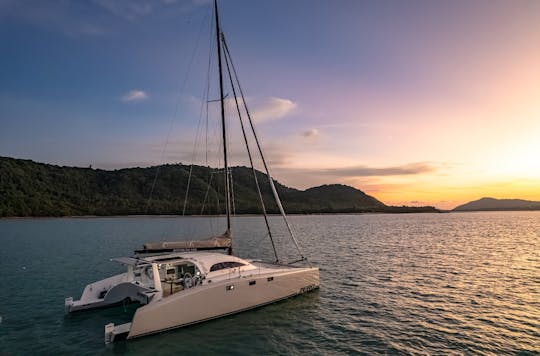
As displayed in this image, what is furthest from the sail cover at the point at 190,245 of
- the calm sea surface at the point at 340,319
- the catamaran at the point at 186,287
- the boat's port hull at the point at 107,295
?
the calm sea surface at the point at 340,319

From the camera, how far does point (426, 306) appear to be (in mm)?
17406

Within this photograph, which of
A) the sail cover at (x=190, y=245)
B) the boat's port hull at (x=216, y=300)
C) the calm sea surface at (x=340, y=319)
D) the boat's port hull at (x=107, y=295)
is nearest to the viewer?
the calm sea surface at (x=340, y=319)

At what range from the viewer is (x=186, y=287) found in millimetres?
15102

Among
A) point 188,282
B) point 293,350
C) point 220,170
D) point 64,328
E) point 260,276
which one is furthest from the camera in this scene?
point 220,170

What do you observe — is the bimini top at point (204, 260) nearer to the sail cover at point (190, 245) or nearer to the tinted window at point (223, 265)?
the tinted window at point (223, 265)

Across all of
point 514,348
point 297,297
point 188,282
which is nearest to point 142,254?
point 188,282

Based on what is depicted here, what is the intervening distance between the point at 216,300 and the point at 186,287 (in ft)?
5.29

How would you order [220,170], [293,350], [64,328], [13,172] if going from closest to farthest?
[293,350], [64,328], [220,170], [13,172]

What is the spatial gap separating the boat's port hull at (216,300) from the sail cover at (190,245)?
3.42 meters

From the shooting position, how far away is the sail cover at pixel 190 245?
17719 millimetres

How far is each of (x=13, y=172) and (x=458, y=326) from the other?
192 meters

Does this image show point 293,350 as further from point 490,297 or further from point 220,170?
point 490,297

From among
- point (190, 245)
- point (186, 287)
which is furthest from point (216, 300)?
point (190, 245)

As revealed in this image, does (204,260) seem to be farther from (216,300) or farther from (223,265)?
(216,300)
